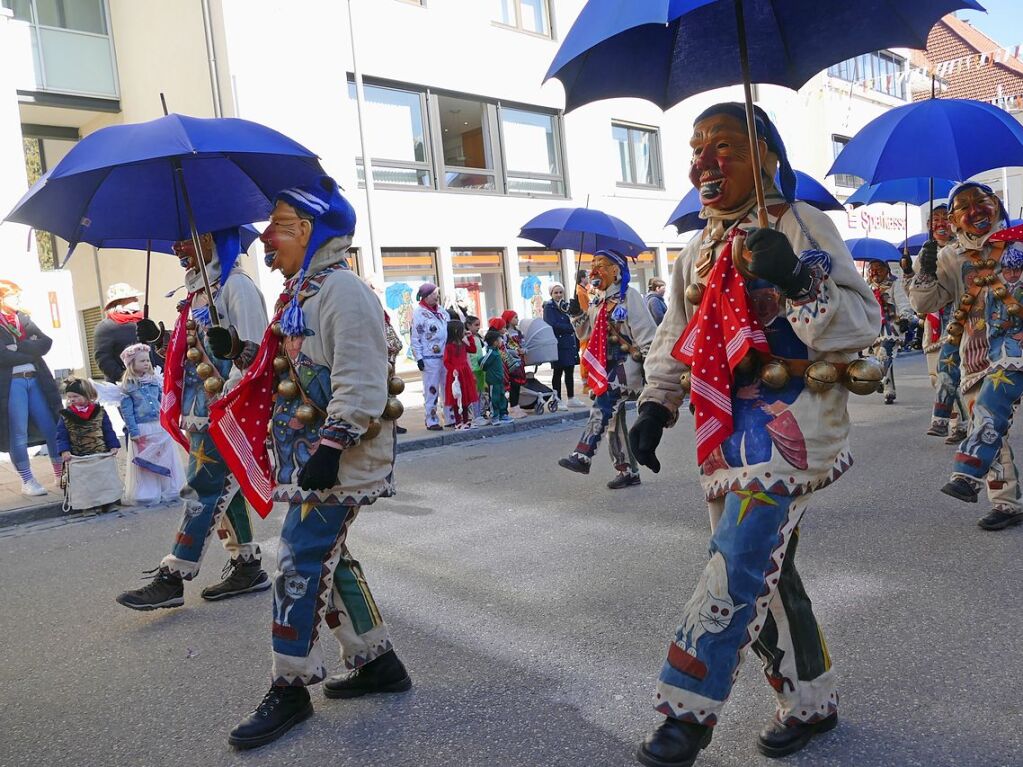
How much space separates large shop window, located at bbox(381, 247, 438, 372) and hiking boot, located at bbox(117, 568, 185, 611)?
1221cm

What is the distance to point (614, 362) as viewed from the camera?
721 centimetres

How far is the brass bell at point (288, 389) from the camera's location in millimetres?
3170

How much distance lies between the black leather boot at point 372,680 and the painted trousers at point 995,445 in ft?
11.6

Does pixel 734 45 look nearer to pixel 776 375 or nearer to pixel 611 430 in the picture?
pixel 776 375

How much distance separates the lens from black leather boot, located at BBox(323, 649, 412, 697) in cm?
338

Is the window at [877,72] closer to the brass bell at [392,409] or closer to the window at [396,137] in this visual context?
the window at [396,137]

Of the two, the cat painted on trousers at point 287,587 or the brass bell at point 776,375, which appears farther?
the cat painted on trousers at point 287,587

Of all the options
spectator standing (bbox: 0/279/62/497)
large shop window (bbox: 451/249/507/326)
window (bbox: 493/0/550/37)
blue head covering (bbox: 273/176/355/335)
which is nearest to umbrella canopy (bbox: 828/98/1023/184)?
blue head covering (bbox: 273/176/355/335)

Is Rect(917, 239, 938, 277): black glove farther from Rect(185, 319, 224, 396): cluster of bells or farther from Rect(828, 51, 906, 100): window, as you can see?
Rect(828, 51, 906, 100): window

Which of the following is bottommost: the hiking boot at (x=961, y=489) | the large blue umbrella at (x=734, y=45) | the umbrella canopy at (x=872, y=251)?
the hiking boot at (x=961, y=489)

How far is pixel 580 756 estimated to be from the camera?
9.17 ft

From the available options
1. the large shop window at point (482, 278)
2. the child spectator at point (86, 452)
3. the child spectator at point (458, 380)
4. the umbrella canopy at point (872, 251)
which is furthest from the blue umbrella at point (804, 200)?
the large shop window at point (482, 278)

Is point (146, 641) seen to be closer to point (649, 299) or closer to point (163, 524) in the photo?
point (163, 524)

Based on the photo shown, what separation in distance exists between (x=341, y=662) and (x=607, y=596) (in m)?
1.37
